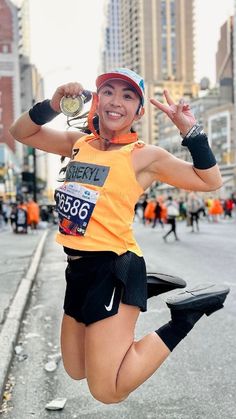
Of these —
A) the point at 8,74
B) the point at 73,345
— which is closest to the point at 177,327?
the point at 73,345

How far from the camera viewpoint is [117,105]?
2646 millimetres

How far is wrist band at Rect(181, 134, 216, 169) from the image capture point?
8.27 ft

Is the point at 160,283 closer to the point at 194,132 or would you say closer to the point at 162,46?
the point at 194,132

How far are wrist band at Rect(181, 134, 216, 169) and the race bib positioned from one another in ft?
1.81

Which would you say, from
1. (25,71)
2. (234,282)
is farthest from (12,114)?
(234,282)

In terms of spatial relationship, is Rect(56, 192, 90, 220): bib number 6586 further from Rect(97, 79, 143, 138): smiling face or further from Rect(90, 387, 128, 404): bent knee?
Rect(90, 387, 128, 404): bent knee

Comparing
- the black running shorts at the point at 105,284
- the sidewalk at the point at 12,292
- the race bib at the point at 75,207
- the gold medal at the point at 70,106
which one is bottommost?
the sidewalk at the point at 12,292

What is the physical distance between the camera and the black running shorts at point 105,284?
250 cm

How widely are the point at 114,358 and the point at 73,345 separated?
0.39m

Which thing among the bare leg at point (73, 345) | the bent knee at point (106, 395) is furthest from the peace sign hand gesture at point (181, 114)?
the bent knee at point (106, 395)

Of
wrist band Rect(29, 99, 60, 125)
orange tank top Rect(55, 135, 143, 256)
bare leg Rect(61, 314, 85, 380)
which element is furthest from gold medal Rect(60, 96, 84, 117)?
bare leg Rect(61, 314, 85, 380)

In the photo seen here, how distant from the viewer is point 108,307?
2.50m

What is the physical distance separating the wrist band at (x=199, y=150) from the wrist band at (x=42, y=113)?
2.81ft

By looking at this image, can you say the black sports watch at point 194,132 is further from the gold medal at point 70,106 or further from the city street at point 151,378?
the city street at point 151,378
